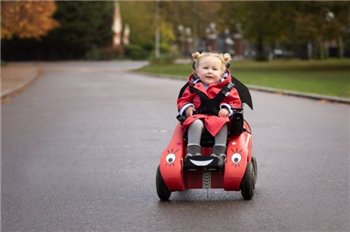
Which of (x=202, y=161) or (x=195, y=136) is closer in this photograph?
(x=202, y=161)

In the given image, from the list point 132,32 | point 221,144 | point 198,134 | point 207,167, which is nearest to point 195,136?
point 198,134

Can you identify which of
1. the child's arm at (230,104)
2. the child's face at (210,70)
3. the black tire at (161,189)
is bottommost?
the black tire at (161,189)

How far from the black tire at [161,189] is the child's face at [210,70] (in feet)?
3.04

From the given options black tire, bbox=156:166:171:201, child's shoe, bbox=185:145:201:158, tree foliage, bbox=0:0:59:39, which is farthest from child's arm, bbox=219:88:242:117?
tree foliage, bbox=0:0:59:39

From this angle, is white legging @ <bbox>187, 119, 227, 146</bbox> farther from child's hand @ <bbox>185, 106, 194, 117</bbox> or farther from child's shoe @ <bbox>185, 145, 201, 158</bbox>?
child's hand @ <bbox>185, 106, 194, 117</bbox>

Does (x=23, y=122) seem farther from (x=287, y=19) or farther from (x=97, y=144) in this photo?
(x=287, y=19)

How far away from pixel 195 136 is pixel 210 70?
2.11 feet

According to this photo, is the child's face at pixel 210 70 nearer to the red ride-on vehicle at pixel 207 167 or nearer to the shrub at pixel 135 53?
the red ride-on vehicle at pixel 207 167

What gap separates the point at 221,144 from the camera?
677 centimetres

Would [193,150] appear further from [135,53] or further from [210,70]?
[135,53]

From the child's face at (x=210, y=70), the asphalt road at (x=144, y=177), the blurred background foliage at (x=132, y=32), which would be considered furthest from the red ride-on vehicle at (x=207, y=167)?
the blurred background foliage at (x=132, y=32)

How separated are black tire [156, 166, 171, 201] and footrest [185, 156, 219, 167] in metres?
0.29

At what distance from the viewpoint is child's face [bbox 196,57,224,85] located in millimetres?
7020

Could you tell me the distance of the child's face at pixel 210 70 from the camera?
7.02 metres
